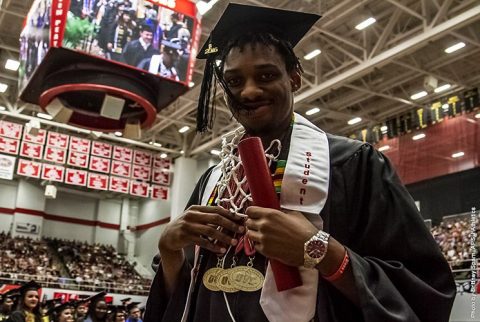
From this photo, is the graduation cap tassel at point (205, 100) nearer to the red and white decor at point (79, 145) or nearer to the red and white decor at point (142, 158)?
the red and white decor at point (79, 145)

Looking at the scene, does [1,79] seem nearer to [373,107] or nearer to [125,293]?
[125,293]

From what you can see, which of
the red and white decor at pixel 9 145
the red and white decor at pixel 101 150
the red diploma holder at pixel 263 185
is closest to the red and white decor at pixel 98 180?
the red and white decor at pixel 101 150

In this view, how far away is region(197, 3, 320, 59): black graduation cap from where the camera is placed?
1313mm

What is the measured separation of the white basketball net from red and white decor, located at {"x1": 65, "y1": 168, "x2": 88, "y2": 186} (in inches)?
646

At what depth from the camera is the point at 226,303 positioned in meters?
1.13

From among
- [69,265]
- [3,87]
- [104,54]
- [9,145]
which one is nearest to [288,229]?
[104,54]

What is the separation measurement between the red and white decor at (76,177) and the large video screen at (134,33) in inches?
337

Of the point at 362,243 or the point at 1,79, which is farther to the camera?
the point at 1,79

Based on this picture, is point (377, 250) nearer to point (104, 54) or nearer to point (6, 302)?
point (104, 54)

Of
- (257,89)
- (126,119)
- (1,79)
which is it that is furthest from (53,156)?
(257,89)

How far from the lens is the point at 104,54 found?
9.07m

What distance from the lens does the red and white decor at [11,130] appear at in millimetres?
15898

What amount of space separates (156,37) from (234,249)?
864cm

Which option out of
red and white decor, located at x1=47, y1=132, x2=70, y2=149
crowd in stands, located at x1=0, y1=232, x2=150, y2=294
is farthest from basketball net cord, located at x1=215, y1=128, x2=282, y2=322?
crowd in stands, located at x1=0, y1=232, x2=150, y2=294
